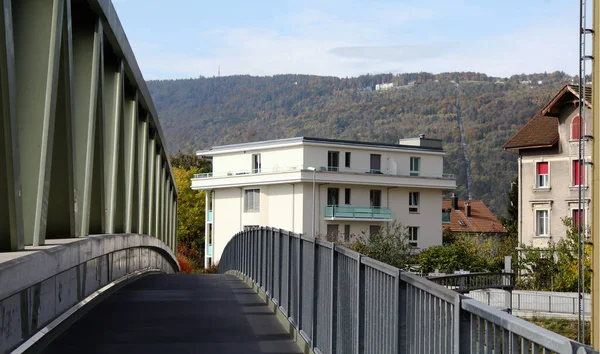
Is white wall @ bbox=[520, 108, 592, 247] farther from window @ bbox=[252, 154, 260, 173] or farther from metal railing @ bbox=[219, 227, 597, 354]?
metal railing @ bbox=[219, 227, 597, 354]

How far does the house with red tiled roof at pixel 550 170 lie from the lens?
60.2 m

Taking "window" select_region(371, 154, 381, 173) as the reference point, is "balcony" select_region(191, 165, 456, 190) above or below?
below

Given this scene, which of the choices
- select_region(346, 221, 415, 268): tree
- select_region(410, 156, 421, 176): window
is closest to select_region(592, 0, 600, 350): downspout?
select_region(346, 221, 415, 268): tree

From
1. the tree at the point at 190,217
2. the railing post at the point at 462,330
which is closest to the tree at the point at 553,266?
the railing post at the point at 462,330

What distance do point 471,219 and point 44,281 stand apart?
108815 mm

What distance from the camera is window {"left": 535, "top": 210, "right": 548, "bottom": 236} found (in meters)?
62.9

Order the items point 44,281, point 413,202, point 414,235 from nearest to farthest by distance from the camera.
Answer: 1. point 44,281
2. point 413,202
3. point 414,235

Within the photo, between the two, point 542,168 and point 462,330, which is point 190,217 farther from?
point 462,330

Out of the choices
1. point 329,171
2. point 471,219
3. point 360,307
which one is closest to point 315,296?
point 360,307

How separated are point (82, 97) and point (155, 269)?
704 inches

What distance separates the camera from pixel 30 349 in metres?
9.34

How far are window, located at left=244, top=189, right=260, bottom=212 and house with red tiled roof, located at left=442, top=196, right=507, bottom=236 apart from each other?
30.8m

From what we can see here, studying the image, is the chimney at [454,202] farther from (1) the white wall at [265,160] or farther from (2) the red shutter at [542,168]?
(2) the red shutter at [542,168]

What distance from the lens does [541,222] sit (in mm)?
63188
